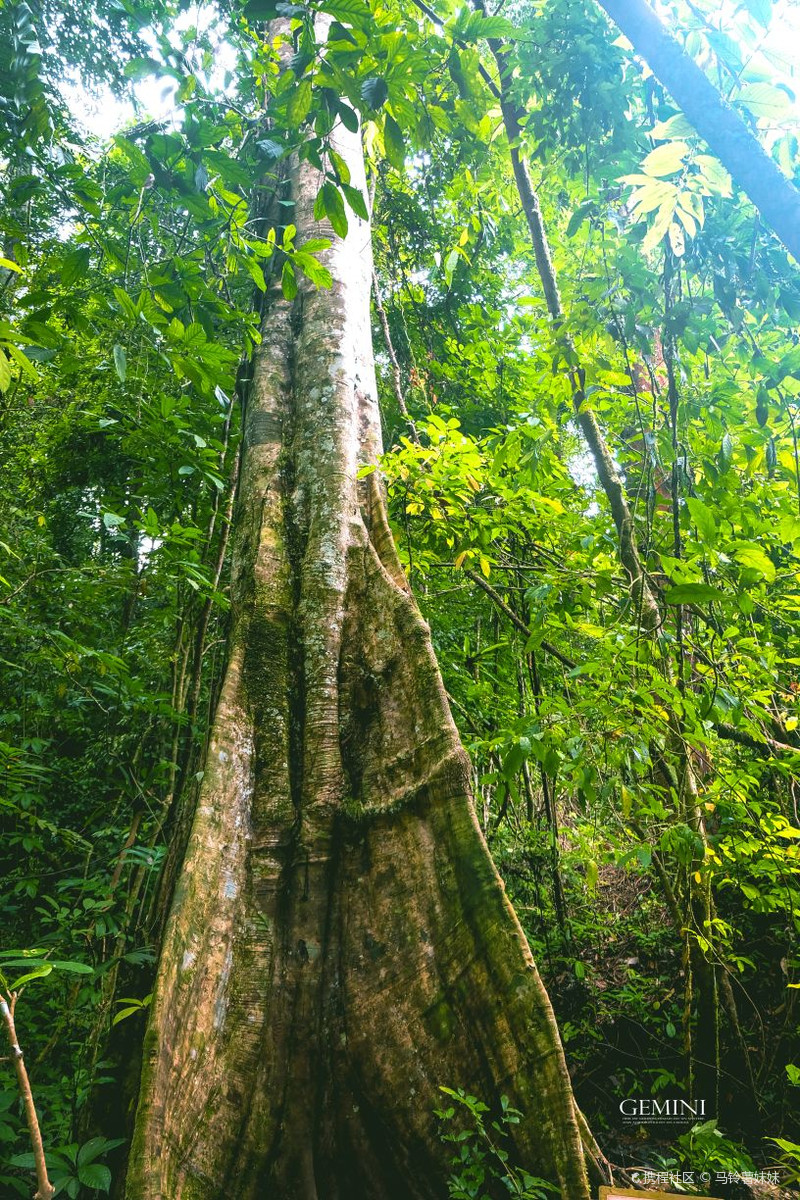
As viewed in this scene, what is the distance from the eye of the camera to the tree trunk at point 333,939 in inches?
65.3

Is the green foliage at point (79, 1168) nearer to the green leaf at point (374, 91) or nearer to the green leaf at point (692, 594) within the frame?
the green leaf at point (692, 594)

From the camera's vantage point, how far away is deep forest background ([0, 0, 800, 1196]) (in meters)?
1.98

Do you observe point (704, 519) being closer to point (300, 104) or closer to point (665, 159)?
point (665, 159)

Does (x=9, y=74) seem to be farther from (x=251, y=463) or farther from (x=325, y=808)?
(x=325, y=808)

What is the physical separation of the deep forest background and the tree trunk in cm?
29

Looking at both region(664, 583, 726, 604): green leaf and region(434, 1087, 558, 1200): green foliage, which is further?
region(664, 583, 726, 604): green leaf

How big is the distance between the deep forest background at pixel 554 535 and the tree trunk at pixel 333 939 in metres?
0.29

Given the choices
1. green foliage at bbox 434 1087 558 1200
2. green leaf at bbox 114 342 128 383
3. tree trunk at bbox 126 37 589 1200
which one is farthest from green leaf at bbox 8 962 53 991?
green leaf at bbox 114 342 128 383

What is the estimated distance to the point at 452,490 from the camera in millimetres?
3150

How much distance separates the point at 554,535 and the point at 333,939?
241 centimetres

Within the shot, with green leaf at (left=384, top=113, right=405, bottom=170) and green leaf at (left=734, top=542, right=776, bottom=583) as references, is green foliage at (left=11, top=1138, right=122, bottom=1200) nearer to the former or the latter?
green leaf at (left=734, top=542, right=776, bottom=583)

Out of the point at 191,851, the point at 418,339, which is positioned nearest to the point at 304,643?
the point at 191,851

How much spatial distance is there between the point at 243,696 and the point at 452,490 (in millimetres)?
1445

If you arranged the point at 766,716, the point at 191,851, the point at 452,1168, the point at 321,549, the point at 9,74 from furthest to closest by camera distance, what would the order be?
the point at 321,549 → the point at 766,716 → the point at 9,74 → the point at 191,851 → the point at 452,1168
